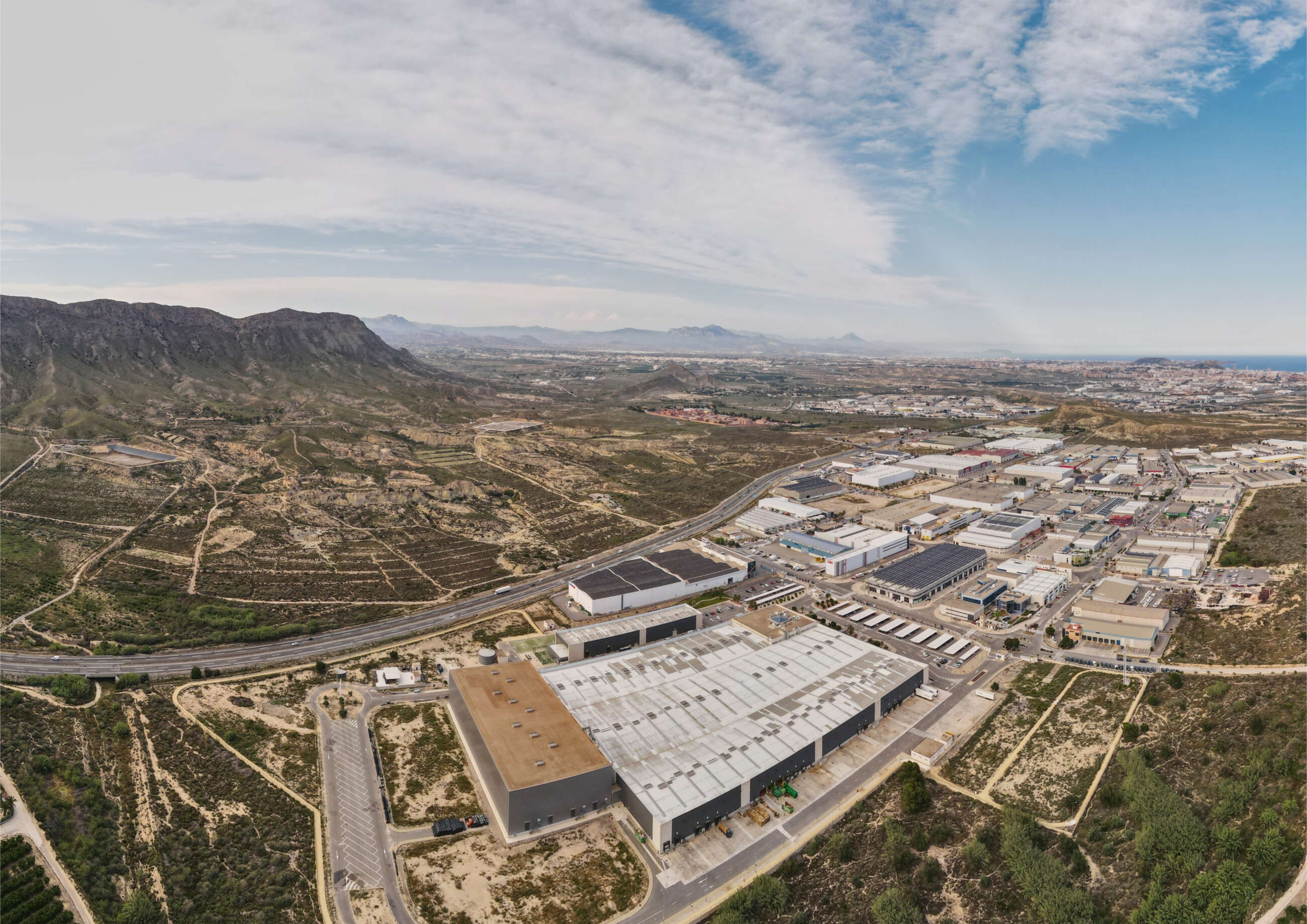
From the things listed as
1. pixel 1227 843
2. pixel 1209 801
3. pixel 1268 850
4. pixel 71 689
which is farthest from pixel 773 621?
pixel 71 689

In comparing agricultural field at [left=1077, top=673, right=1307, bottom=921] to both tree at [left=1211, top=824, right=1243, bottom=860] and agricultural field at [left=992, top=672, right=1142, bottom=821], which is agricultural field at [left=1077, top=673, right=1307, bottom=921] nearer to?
tree at [left=1211, top=824, right=1243, bottom=860]

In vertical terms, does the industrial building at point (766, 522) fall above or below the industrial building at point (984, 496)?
below

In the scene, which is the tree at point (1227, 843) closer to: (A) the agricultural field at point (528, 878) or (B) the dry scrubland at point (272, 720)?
(A) the agricultural field at point (528, 878)

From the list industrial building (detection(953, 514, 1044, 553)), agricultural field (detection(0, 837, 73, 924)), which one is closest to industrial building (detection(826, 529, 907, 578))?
industrial building (detection(953, 514, 1044, 553))

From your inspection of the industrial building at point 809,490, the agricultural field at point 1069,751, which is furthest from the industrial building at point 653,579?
the agricultural field at point 1069,751

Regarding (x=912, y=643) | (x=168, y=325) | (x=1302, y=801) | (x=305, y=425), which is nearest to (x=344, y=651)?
(x=912, y=643)

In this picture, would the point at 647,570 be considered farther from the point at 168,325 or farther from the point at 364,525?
the point at 168,325
